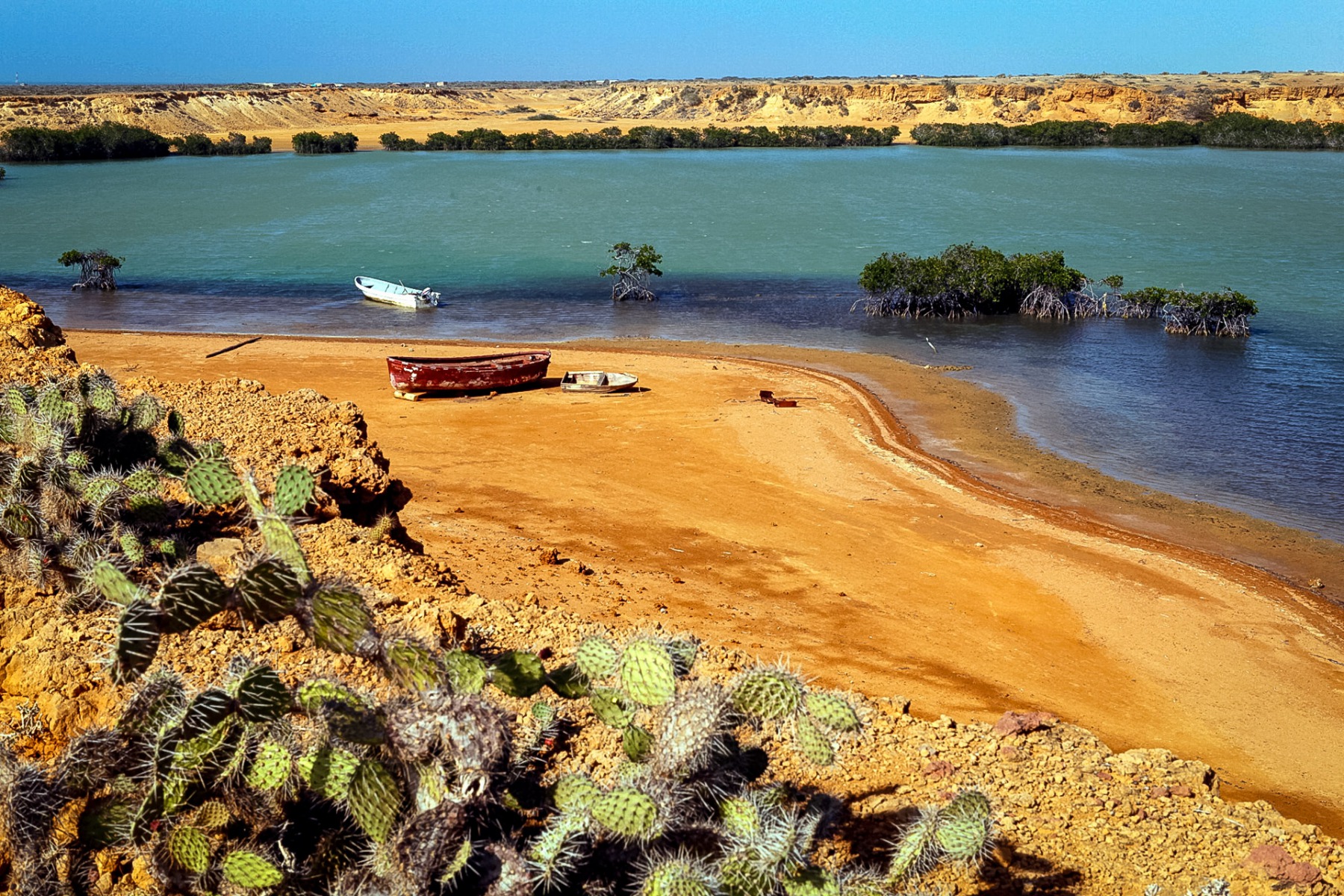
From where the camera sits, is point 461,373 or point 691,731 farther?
point 461,373

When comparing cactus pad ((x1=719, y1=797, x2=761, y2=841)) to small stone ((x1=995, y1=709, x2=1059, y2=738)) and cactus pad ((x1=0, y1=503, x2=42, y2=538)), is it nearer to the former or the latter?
small stone ((x1=995, y1=709, x2=1059, y2=738))

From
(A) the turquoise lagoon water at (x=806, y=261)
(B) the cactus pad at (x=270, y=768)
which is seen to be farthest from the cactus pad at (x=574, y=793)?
(A) the turquoise lagoon water at (x=806, y=261)

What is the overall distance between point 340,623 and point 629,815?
120 centimetres

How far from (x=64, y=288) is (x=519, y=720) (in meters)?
33.6

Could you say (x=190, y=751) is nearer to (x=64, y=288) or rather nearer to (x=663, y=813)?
(x=663, y=813)

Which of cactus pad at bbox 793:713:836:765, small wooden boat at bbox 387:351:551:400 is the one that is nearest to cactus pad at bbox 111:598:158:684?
cactus pad at bbox 793:713:836:765

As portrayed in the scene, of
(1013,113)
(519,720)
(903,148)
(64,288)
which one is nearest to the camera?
(519,720)

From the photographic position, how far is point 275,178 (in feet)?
225

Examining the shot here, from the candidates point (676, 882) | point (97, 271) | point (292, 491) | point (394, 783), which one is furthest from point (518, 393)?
point (97, 271)

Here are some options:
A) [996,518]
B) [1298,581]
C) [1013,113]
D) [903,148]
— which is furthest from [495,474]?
[1013,113]

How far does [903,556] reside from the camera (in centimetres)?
1199

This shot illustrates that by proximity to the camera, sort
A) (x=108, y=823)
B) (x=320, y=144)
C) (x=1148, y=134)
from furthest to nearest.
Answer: (x=1148, y=134), (x=320, y=144), (x=108, y=823)

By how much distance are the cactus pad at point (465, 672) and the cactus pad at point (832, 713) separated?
4.04 ft

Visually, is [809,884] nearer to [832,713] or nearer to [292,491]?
[832,713]
